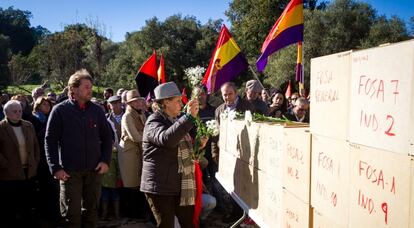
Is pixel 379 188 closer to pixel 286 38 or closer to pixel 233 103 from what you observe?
pixel 233 103

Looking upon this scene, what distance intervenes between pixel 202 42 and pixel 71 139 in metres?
34.6

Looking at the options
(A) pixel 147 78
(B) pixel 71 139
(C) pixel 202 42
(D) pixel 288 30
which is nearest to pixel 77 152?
(B) pixel 71 139

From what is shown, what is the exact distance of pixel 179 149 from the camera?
421cm

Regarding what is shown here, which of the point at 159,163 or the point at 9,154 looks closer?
the point at 159,163

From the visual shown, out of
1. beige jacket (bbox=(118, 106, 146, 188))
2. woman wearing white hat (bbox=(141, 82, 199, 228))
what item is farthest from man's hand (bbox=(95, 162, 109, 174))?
beige jacket (bbox=(118, 106, 146, 188))

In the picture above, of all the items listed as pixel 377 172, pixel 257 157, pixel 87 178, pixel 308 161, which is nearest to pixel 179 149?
pixel 257 157

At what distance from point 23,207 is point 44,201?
530mm

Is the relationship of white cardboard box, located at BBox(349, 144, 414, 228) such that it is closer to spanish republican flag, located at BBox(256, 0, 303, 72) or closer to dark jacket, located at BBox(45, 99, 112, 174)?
dark jacket, located at BBox(45, 99, 112, 174)

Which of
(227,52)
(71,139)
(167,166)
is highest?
(227,52)

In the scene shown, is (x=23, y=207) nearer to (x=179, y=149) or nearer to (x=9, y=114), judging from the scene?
(x=9, y=114)

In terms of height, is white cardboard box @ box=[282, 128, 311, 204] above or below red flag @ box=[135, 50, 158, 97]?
below

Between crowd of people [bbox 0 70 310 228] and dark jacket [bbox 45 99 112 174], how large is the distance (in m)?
0.01

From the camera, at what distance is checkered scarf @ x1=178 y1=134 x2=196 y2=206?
420 cm

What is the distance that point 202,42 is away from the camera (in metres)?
38.6
